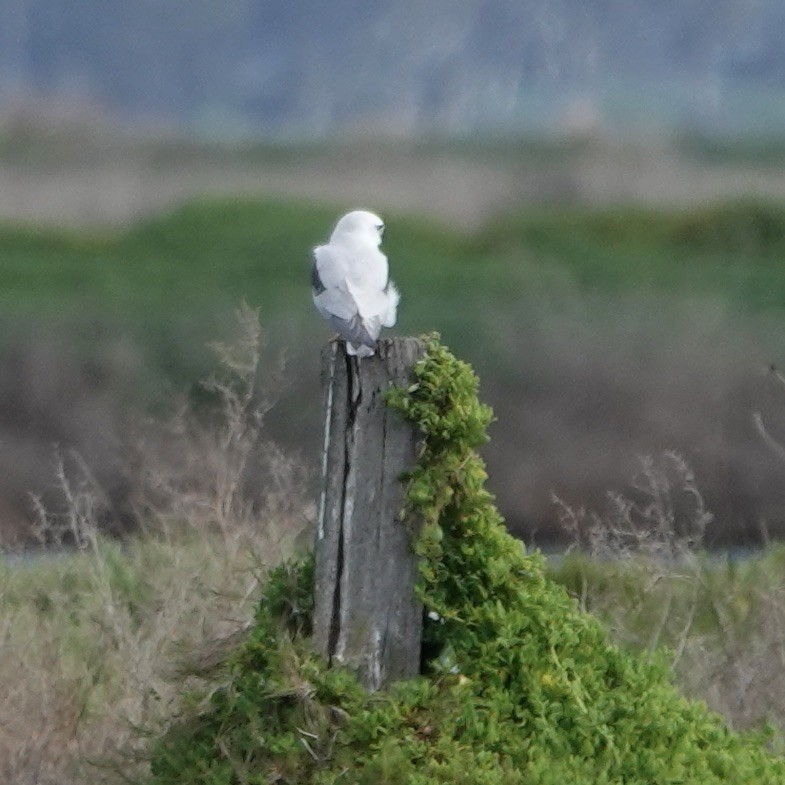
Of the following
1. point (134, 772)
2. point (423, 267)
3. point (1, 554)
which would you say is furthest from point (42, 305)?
point (134, 772)

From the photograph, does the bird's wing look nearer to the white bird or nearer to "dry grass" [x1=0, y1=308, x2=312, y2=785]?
A: the white bird

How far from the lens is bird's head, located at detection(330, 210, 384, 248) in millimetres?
4656

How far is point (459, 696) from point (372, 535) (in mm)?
419

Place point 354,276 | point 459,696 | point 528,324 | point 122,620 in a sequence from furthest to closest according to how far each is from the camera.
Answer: point 528,324 → point 122,620 → point 354,276 → point 459,696

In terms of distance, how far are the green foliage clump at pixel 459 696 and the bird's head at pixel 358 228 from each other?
593mm

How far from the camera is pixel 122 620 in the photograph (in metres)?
6.30

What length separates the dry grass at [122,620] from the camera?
17.8 feet

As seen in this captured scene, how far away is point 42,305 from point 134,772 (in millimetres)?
13381

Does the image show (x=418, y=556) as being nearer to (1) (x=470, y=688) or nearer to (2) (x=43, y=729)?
(1) (x=470, y=688)

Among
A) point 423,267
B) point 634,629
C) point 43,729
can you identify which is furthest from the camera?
point 423,267

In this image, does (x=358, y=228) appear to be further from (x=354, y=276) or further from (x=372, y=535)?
(x=372, y=535)

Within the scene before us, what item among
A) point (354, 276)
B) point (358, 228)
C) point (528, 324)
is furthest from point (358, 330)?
point (528, 324)

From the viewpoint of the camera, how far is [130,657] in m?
6.01

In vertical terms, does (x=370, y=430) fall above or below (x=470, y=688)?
above
